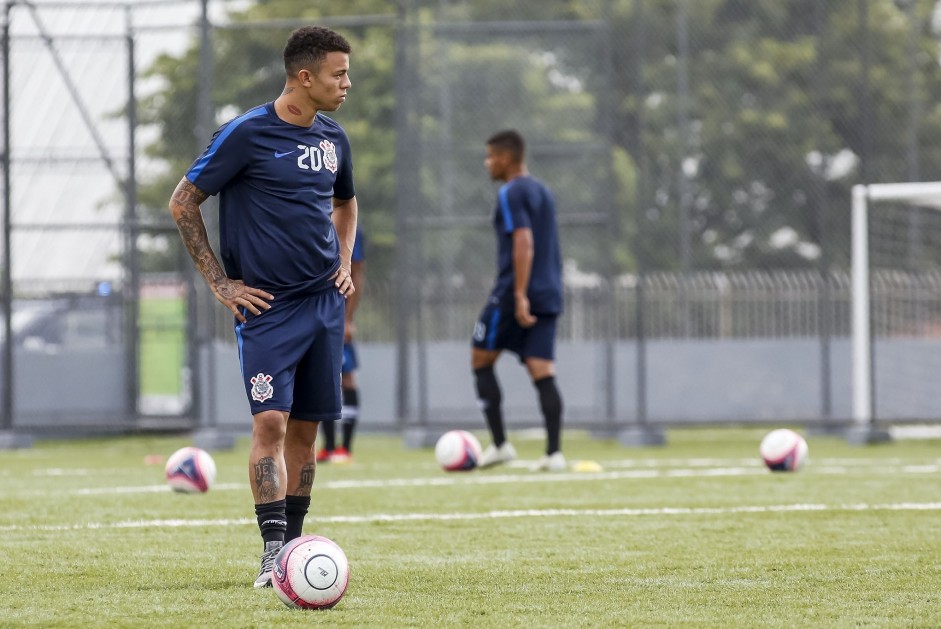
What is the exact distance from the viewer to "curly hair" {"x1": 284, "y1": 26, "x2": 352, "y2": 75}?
5.57 m

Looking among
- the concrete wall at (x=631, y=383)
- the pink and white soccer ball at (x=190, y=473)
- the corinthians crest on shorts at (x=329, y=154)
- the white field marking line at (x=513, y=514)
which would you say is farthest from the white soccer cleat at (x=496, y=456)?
the corinthians crest on shorts at (x=329, y=154)

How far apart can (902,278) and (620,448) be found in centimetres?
329

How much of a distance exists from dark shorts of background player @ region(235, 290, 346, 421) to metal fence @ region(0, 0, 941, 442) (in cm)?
830

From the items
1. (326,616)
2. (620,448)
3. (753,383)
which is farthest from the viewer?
(753,383)

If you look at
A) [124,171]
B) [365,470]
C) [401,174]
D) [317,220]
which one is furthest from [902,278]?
→ [317,220]

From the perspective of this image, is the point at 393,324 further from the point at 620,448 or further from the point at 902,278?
the point at 902,278

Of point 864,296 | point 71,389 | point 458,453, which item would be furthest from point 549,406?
point 71,389

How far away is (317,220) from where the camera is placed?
18.6 ft

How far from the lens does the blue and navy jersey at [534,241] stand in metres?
10.5

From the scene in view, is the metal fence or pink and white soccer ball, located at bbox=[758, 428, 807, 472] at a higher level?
the metal fence

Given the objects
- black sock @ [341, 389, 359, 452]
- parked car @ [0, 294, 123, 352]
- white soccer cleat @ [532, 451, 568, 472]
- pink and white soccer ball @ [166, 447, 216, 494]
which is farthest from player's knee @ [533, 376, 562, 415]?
parked car @ [0, 294, 123, 352]

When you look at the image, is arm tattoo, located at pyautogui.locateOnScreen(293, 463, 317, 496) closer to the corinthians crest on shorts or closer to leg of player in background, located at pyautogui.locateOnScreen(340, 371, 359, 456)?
the corinthians crest on shorts

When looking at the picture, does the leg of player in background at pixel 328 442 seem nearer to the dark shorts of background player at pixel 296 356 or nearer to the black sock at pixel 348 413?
the black sock at pixel 348 413

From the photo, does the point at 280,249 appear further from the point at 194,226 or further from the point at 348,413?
the point at 348,413
